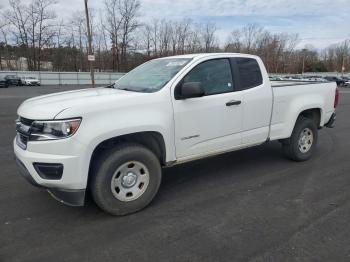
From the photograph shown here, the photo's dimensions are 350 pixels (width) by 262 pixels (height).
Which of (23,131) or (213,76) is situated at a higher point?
(213,76)

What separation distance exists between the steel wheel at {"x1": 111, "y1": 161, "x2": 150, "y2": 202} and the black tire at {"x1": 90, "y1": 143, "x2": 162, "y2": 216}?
0.11 ft

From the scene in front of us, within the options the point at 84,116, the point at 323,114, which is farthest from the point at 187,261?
the point at 323,114

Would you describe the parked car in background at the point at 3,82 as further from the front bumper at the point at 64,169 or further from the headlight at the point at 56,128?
the headlight at the point at 56,128

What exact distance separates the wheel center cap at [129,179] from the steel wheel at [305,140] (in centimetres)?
336

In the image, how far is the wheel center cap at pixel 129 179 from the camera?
3818 mm

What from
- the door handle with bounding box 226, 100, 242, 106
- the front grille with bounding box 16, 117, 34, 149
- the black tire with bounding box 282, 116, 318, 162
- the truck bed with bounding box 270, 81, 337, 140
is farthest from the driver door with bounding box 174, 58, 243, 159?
the front grille with bounding box 16, 117, 34, 149

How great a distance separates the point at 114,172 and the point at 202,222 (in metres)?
1.12

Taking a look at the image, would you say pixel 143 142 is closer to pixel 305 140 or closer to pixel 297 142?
pixel 297 142

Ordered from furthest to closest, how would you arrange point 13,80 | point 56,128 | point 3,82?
point 13,80, point 3,82, point 56,128

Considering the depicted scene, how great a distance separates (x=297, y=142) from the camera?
19.0 ft

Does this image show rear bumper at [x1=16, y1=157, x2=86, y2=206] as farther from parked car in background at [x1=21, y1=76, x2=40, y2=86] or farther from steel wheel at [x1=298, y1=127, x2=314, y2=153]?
parked car in background at [x1=21, y1=76, x2=40, y2=86]

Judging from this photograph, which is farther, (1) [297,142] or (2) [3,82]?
(2) [3,82]

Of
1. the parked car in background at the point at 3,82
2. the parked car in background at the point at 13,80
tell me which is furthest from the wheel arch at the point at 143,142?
the parked car in background at the point at 13,80

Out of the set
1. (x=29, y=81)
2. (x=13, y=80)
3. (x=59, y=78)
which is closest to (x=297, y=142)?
(x=13, y=80)
